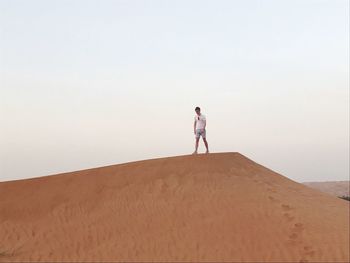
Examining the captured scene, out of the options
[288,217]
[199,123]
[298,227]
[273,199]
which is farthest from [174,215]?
[199,123]

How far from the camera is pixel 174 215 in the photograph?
1504 cm

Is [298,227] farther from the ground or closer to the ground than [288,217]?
closer to the ground

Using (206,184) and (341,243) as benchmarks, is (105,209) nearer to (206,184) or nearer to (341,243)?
(206,184)

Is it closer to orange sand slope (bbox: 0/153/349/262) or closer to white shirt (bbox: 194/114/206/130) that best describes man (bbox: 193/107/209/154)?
white shirt (bbox: 194/114/206/130)

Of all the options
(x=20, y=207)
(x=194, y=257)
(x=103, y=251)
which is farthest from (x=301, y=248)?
(x=20, y=207)

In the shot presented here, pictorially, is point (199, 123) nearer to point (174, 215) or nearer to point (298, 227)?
point (174, 215)

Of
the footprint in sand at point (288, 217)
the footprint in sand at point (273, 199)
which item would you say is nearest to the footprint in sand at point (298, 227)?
the footprint in sand at point (288, 217)

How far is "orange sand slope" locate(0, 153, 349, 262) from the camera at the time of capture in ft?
42.9

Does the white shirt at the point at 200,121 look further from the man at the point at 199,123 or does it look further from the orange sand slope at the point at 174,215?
the orange sand slope at the point at 174,215

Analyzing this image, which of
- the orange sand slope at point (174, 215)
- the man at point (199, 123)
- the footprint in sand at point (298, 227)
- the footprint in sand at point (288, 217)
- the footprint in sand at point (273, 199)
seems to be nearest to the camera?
the orange sand slope at point (174, 215)

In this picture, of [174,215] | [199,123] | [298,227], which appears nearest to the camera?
[298,227]

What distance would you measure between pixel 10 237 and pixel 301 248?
8928mm

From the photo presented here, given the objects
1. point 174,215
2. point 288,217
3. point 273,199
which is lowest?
point 288,217

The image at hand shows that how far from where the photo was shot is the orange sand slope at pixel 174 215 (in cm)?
1306
